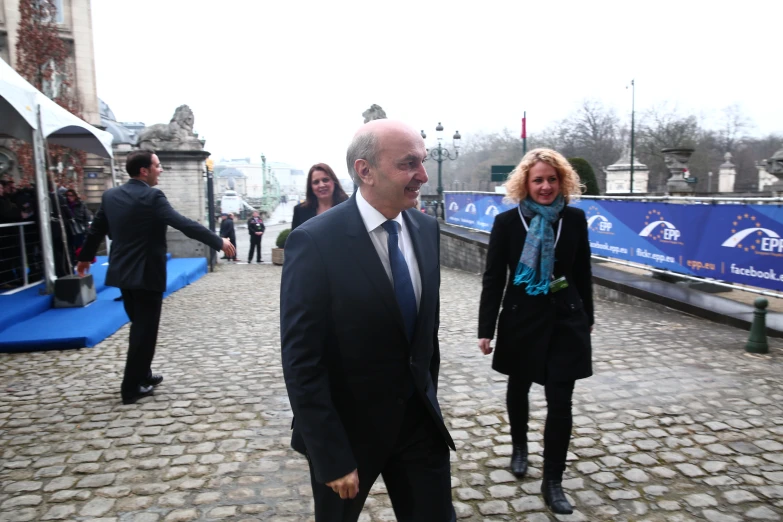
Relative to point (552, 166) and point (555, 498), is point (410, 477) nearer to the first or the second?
point (555, 498)

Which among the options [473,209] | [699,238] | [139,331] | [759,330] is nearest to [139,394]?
[139,331]


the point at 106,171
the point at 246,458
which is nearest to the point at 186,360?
the point at 246,458

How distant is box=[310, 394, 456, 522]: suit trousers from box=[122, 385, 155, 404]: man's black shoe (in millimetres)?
3579

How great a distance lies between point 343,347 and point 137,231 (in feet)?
11.8

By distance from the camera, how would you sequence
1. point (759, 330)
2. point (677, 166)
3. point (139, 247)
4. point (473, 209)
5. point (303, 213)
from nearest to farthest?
1. point (139, 247)
2. point (303, 213)
3. point (759, 330)
4. point (473, 209)
5. point (677, 166)

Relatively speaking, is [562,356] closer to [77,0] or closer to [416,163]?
[416,163]

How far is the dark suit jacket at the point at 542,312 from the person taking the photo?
3.26m

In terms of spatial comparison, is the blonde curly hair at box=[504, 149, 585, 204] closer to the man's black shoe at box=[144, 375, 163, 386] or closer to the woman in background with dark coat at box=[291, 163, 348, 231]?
the woman in background with dark coat at box=[291, 163, 348, 231]

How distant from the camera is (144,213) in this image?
4.88 metres

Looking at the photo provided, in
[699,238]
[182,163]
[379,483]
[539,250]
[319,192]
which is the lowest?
[379,483]

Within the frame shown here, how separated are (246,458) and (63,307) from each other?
6.14m

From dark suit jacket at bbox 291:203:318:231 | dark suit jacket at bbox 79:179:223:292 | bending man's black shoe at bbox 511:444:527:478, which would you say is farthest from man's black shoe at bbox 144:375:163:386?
bending man's black shoe at bbox 511:444:527:478

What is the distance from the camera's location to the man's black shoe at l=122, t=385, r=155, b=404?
504 centimetres

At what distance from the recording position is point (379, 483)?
3.60m
